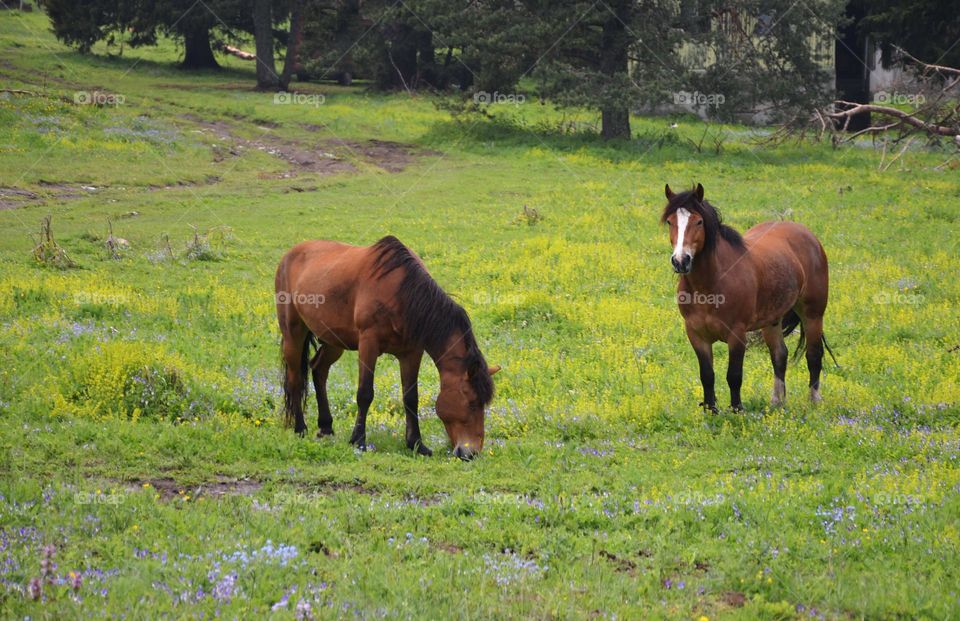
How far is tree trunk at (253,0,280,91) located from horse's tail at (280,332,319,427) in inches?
1360

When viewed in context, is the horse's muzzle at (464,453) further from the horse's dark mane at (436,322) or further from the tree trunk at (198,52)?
the tree trunk at (198,52)

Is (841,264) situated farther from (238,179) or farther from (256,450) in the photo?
(238,179)

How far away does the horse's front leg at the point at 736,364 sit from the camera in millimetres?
10555

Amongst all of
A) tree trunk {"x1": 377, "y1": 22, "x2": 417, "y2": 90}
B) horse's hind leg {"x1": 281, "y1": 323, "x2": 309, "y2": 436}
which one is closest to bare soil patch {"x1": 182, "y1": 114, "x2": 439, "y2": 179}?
tree trunk {"x1": 377, "y1": 22, "x2": 417, "y2": 90}

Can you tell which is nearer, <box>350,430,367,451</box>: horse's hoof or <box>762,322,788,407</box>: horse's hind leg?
<box>350,430,367,451</box>: horse's hoof

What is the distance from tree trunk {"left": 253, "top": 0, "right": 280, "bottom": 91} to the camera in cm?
4231

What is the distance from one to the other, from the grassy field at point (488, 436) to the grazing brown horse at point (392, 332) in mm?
426

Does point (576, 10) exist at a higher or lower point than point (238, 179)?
higher

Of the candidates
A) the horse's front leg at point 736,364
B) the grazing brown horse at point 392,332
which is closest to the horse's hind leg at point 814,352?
the horse's front leg at point 736,364

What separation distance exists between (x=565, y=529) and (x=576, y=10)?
27.2 metres

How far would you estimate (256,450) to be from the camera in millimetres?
9273

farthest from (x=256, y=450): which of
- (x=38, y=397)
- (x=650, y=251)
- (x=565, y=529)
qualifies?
(x=650, y=251)

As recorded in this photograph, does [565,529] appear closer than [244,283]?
Yes

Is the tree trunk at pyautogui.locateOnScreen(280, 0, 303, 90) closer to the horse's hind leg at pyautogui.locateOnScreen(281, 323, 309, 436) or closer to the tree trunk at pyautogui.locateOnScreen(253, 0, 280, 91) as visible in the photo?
the tree trunk at pyautogui.locateOnScreen(253, 0, 280, 91)
